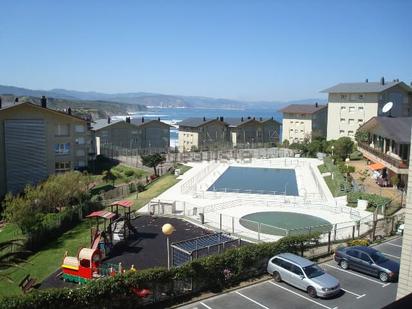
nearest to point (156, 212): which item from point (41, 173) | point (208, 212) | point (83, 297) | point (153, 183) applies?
point (208, 212)

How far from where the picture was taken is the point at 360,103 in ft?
229

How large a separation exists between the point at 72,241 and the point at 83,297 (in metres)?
13.0

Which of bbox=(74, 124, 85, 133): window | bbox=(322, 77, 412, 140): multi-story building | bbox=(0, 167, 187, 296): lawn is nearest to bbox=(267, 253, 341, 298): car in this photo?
bbox=(0, 167, 187, 296): lawn

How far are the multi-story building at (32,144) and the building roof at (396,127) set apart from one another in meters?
34.2

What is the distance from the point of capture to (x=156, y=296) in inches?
622

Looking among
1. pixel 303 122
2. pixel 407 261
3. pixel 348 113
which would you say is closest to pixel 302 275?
pixel 407 261

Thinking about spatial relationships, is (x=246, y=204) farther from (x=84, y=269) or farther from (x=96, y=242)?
(x=84, y=269)

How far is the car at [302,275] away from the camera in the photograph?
16219 millimetres

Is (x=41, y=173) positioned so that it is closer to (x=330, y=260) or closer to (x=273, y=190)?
(x=273, y=190)

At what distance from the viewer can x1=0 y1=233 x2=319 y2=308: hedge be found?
43.7 ft

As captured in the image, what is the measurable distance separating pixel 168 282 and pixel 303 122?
70618 millimetres

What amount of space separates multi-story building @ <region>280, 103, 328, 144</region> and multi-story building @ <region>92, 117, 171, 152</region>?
2504cm

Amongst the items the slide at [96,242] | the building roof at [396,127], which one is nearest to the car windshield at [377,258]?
the slide at [96,242]

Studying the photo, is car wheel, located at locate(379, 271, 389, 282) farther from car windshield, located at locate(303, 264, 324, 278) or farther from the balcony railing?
the balcony railing
